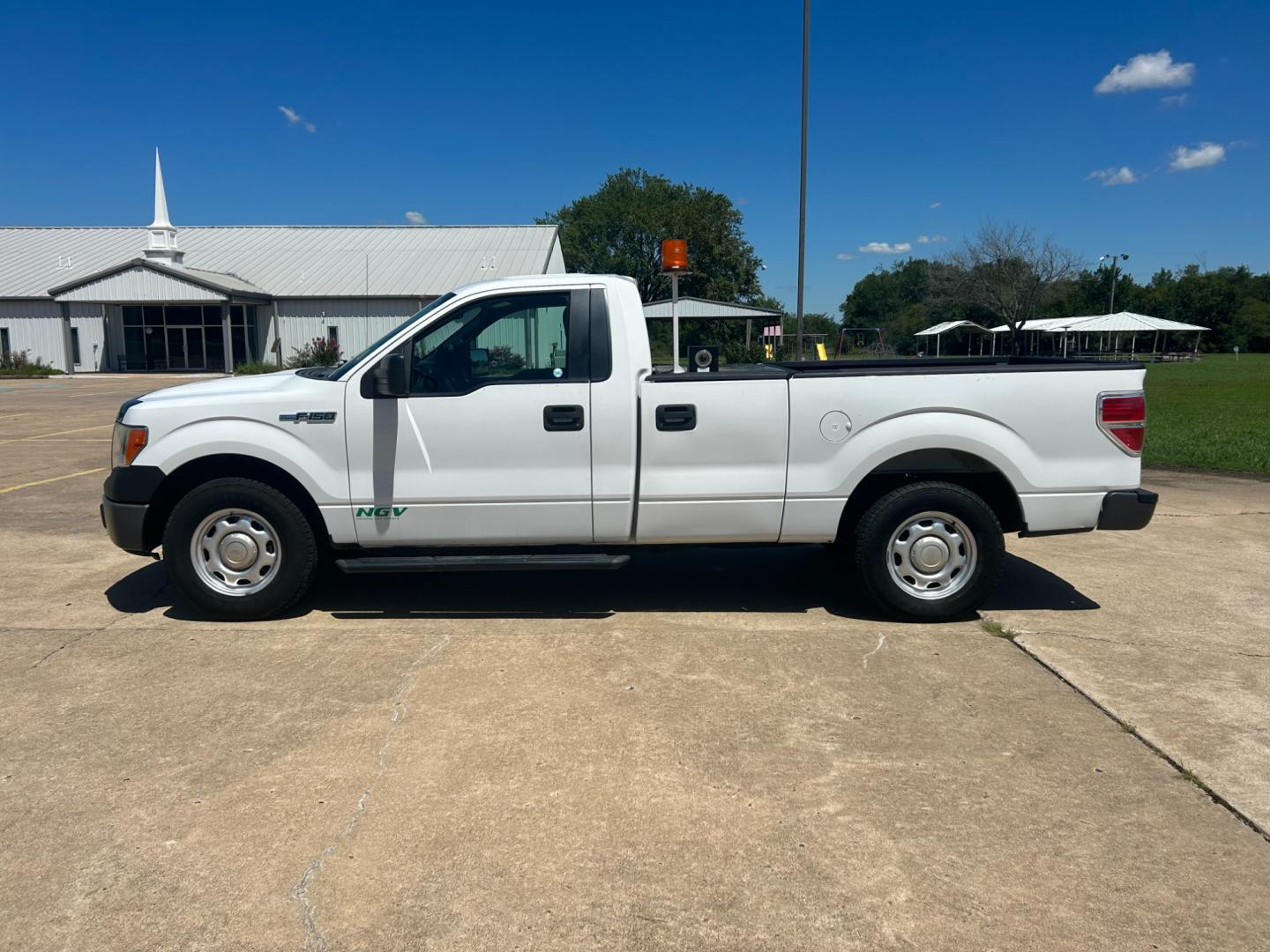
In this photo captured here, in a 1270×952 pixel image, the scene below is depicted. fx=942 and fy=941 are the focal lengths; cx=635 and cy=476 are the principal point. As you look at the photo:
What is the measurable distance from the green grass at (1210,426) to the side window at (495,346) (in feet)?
32.3

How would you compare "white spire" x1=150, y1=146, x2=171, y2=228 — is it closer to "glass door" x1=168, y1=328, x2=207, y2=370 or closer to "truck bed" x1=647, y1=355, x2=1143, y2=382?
"glass door" x1=168, y1=328, x2=207, y2=370

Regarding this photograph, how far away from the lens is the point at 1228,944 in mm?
2725

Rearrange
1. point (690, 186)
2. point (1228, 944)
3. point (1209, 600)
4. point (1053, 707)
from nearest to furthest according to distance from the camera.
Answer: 1. point (1228, 944)
2. point (1053, 707)
3. point (1209, 600)
4. point (690, 186)

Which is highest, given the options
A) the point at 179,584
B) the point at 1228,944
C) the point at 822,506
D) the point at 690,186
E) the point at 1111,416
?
the point at 690,186

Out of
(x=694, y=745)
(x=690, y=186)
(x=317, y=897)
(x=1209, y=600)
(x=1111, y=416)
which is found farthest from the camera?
(x=690, y=186)

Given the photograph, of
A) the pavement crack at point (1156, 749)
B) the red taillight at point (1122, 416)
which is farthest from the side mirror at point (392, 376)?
the red taillight at point (1122, 416)

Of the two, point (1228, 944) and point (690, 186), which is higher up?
point (690, 186)

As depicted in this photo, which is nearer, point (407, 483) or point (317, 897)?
point (317, 897)

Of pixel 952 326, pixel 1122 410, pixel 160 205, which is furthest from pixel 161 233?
pixel 1122 410

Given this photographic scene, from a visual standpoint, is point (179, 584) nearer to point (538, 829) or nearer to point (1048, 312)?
point (538, 829)

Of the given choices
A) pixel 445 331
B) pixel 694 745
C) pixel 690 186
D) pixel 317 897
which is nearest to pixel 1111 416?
pixel 694 745

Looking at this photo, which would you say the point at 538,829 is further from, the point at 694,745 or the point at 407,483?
the point at 407,483

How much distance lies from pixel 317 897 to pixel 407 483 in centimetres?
279

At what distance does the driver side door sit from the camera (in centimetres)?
537
